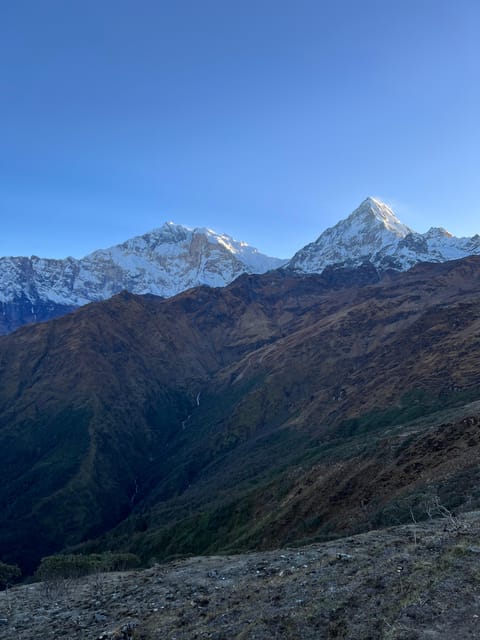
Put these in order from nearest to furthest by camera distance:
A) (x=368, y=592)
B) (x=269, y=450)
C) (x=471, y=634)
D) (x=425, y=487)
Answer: (x=471, y=634), (x=368, y=592), (x=425, y=487), (x=269, y=450)

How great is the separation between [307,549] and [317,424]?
158084mm

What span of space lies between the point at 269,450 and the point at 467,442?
132m

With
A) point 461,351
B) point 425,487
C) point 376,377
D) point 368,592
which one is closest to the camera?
point 368,592

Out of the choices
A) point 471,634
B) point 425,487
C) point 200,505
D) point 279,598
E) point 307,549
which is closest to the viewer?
point 471,634

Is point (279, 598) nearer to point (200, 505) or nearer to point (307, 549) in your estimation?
point (307, 549)

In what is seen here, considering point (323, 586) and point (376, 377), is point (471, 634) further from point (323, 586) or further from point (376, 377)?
point (376, 377)

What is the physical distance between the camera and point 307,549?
105ft

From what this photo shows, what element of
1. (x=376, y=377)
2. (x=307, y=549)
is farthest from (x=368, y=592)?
(x=376, y=377)

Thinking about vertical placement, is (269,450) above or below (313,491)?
below

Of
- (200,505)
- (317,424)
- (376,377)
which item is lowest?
(200,505)

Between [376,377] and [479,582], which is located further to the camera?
[376,377]

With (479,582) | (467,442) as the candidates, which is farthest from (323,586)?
(467,442)

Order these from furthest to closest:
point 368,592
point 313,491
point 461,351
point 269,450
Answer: point 269,450
point 461,351
point 313,491
point 368,592

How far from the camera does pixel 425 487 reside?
46.8 metres
